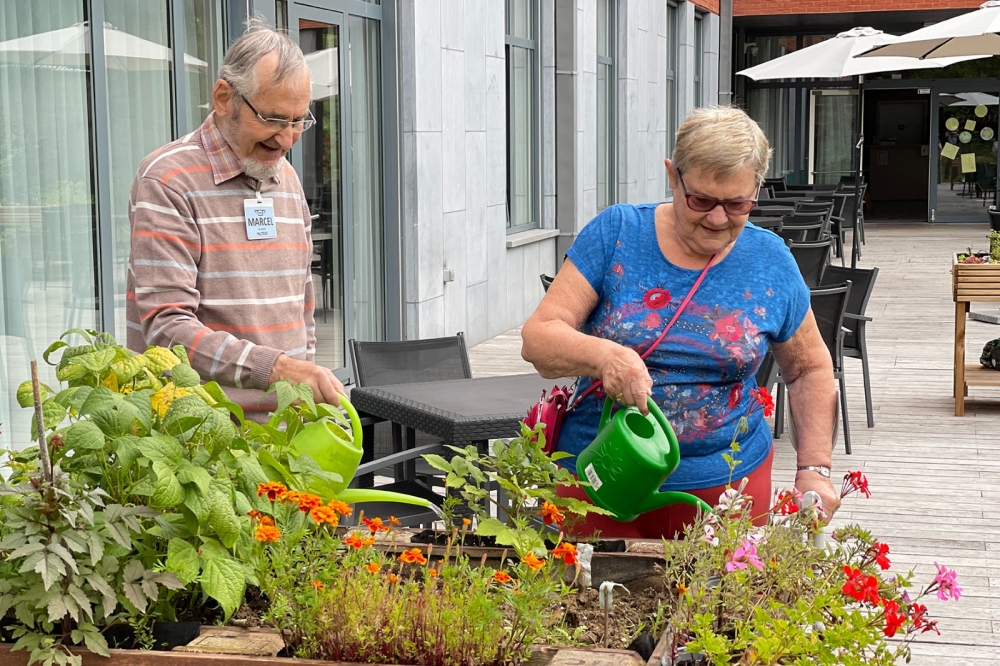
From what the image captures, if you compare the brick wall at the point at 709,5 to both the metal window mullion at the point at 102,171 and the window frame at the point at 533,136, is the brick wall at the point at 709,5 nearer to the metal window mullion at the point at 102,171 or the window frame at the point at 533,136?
the window frame at the point at 533,136

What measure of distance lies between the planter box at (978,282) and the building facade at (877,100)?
53.6 ft

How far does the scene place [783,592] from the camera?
5.70 ft

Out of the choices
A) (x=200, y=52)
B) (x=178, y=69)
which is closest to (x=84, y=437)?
(x=178, y=69)

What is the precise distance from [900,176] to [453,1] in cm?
2014

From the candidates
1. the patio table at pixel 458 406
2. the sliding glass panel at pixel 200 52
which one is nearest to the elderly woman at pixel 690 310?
the patio table at pixel 458 406

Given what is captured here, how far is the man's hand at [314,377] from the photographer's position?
2109 mm

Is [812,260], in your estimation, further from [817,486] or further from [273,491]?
[273,491]

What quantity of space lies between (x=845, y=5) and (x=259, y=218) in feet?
71.1

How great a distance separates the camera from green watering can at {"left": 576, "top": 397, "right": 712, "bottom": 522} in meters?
2.01

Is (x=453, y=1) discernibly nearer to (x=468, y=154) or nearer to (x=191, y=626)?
(x=468, y=154)

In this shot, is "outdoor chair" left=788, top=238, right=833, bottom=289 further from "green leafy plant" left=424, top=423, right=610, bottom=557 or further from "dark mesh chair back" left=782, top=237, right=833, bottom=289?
"green leafy plant" left=424, top=423, right=610, bottom=557

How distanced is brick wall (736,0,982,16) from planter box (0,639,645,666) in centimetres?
2163

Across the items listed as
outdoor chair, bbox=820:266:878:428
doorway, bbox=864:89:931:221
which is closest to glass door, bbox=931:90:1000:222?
doorway, bbox=864:89:931:221

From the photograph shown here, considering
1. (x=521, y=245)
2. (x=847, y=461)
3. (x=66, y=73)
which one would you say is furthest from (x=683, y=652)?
(x=521, y=245)
